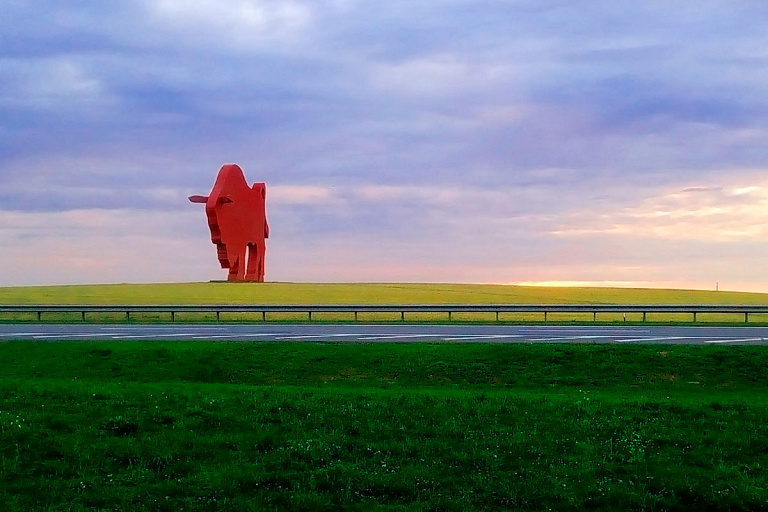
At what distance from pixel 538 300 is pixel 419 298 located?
24.9 feet

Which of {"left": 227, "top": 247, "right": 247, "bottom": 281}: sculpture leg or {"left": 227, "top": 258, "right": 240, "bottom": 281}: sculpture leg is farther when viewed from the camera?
{"left": 227, "top": 247, "right": 247, "bottom": 281}: sculpture leg

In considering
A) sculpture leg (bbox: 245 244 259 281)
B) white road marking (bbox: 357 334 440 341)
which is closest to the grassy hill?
sculpture leg (bbox: 245 244 259 281)

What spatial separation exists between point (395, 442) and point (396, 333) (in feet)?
50.4

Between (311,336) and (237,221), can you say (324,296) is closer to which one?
(237,221)

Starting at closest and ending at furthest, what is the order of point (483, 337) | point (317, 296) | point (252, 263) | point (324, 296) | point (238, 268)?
point (483, 337) → point (317, 296) → point (324, 296) → point (238, 268) → point (252, 263)

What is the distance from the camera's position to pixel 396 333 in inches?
998

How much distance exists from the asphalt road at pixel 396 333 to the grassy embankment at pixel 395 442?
21.5 feet

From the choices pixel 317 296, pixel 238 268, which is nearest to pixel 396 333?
pixel 317 296

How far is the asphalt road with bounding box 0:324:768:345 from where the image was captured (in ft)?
74.1

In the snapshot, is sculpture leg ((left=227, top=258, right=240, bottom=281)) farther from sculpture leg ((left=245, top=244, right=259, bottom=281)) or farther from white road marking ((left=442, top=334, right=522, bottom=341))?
white road marking ((left=442, top=334, right=522, bottom=341))

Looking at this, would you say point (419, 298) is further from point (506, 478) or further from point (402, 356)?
point (506, 478)

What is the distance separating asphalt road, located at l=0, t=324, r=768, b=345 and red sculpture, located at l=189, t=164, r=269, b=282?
18.9 meters

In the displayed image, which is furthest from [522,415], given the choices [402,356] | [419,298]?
[419,298]

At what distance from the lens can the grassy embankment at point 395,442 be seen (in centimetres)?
841
